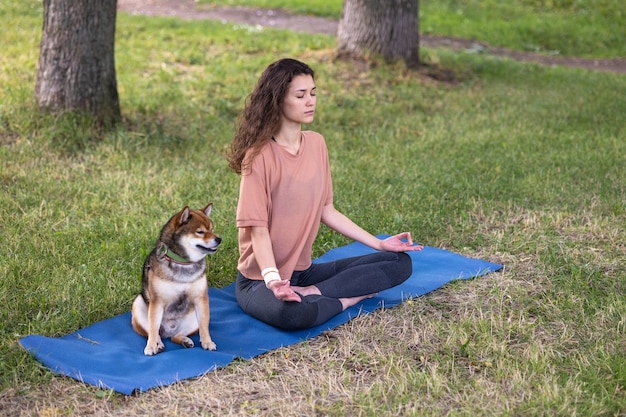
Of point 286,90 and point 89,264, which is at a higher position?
point 286,90

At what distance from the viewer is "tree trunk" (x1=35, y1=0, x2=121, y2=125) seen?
8.25 meters

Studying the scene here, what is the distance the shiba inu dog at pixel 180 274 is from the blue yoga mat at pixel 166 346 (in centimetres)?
13

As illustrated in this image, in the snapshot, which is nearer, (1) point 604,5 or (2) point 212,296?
(2) point 212,296

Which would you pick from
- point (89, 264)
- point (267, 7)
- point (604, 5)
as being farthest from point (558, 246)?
point (604, 5)

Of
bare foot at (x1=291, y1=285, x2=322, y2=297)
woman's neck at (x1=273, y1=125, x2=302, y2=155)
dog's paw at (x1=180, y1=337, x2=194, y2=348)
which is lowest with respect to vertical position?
dog's paw at (x1=180, y1=337, x2=194, y2=348)

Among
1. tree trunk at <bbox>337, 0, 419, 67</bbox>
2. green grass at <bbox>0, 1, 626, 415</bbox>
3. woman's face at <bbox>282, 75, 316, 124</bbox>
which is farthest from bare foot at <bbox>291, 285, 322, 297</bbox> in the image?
tree trunk at <bbox>337, 0, 419, 67</bbox>

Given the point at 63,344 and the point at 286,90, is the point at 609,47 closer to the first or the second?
the point at 286,90

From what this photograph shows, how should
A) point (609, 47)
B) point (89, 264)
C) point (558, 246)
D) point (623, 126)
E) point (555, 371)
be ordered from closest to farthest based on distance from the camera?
1. point (555, 371)
2. point (89, 264)
3. point (558, 246)
4. point (623, 126)
5. point (609, 47)

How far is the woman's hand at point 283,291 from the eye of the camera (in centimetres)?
448

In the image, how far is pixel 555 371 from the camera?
422 cm

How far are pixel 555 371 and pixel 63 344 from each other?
2.63 meters

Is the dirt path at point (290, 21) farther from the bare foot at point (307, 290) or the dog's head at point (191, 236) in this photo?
the dog's head at point (191, 236)

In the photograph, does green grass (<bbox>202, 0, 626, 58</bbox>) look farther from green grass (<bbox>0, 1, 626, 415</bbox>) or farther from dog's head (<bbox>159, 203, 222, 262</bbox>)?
dog's head (<bbox>159, 203, 222, 262</bbox>)

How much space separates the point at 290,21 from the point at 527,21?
20.8ft
